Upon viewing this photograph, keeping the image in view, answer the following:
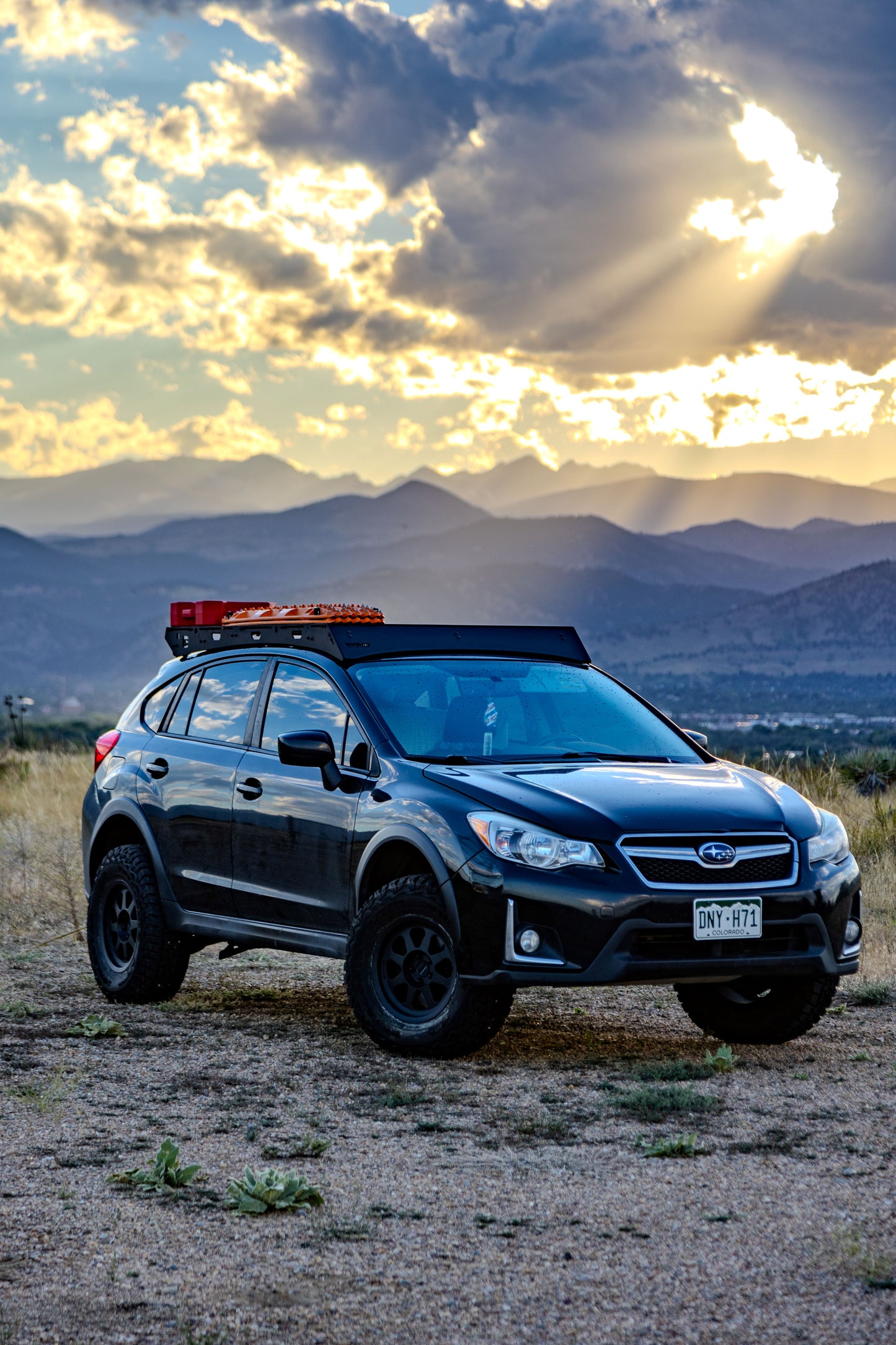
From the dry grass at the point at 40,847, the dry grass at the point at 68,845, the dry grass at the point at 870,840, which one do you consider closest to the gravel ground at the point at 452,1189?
the dry grass at the point at 870,840

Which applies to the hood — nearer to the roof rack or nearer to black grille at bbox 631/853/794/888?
black grille at bbox 631/853/794/888

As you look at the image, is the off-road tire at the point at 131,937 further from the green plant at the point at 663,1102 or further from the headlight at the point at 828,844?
the headlight at the point at 828,844

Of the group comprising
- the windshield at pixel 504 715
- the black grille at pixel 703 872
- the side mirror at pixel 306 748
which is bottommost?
the black grille at pixel 703 872

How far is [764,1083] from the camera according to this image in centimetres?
Answer: 706

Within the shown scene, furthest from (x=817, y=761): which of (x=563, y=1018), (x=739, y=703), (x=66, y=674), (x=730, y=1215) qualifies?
(x=66, y=674)

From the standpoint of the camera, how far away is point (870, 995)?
9.23 metres

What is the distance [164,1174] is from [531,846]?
2.15 m

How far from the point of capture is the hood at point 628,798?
6984 millimetres

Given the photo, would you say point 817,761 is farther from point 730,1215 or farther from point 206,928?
point 730,1215

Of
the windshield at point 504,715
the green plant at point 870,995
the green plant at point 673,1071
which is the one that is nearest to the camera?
the green plant at point 673,1071

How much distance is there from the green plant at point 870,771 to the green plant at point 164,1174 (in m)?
14.9

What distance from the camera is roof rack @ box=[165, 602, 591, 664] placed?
8297mm

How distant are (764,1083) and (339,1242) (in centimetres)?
276

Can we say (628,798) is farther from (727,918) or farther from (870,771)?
(870,771)
